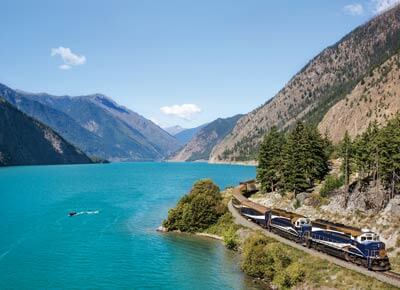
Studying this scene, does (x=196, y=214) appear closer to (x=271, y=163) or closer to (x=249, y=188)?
(x=271, y=163)

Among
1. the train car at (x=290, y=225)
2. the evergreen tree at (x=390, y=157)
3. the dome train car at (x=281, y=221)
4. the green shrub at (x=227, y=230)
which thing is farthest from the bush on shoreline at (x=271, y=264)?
the evergreen tree at (x=390, y=157)

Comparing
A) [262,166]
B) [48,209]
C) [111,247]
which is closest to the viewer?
[111,247]

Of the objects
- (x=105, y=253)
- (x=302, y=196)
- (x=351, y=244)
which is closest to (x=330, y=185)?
(x=302, y=196)

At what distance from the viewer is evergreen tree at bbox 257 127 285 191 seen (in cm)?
10894

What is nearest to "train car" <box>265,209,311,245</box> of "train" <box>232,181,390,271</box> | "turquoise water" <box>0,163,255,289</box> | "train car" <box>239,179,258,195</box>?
"train" <box>232,181,390,271</box>

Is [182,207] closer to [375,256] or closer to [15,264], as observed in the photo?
[15,264]

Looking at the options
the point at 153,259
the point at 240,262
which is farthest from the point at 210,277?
the point at 153,259

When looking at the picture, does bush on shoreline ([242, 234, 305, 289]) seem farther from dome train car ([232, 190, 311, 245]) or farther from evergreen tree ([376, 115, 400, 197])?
evergreen tree ([376, 115, 400, 197])

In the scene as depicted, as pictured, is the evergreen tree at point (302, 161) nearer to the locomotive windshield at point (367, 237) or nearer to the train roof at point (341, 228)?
the train roof at point (341, 228)

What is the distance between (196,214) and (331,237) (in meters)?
36.1

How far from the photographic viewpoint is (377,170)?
82.2 meters

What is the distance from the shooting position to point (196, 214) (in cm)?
8819

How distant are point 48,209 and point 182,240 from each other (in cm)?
5837

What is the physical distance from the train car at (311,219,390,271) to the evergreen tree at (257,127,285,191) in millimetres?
46812
